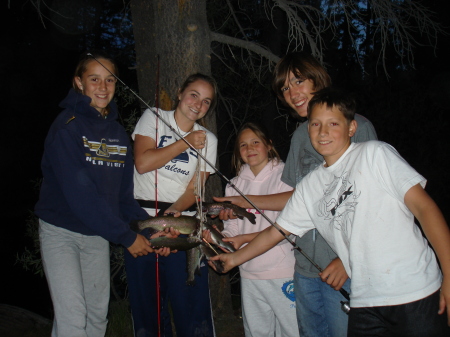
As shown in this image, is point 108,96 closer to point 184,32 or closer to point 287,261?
point 184,32

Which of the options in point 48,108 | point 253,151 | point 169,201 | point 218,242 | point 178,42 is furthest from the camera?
point 48,108

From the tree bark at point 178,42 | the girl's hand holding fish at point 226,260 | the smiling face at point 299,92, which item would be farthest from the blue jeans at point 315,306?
the tree bark at point 178,42

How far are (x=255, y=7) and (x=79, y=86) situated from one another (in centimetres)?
507

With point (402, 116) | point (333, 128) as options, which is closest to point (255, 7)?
point (333, 128)

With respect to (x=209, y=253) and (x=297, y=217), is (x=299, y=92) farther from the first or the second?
(x=209, y=253)

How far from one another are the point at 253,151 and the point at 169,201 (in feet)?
2.85

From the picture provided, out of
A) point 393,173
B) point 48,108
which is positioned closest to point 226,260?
point 393,173

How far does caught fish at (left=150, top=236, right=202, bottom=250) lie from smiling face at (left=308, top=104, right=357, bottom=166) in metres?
1.06

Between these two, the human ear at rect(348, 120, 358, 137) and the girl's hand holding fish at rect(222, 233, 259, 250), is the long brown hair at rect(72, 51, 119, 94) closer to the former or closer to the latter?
the girl's hand holding fish at rect(222, 233, 259, 250)

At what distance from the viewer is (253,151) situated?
3.21 metres

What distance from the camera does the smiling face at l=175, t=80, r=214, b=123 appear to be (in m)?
2.92

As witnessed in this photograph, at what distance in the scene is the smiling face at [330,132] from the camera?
7.07 feet

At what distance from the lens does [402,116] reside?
1209 centimetres

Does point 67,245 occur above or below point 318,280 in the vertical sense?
above
